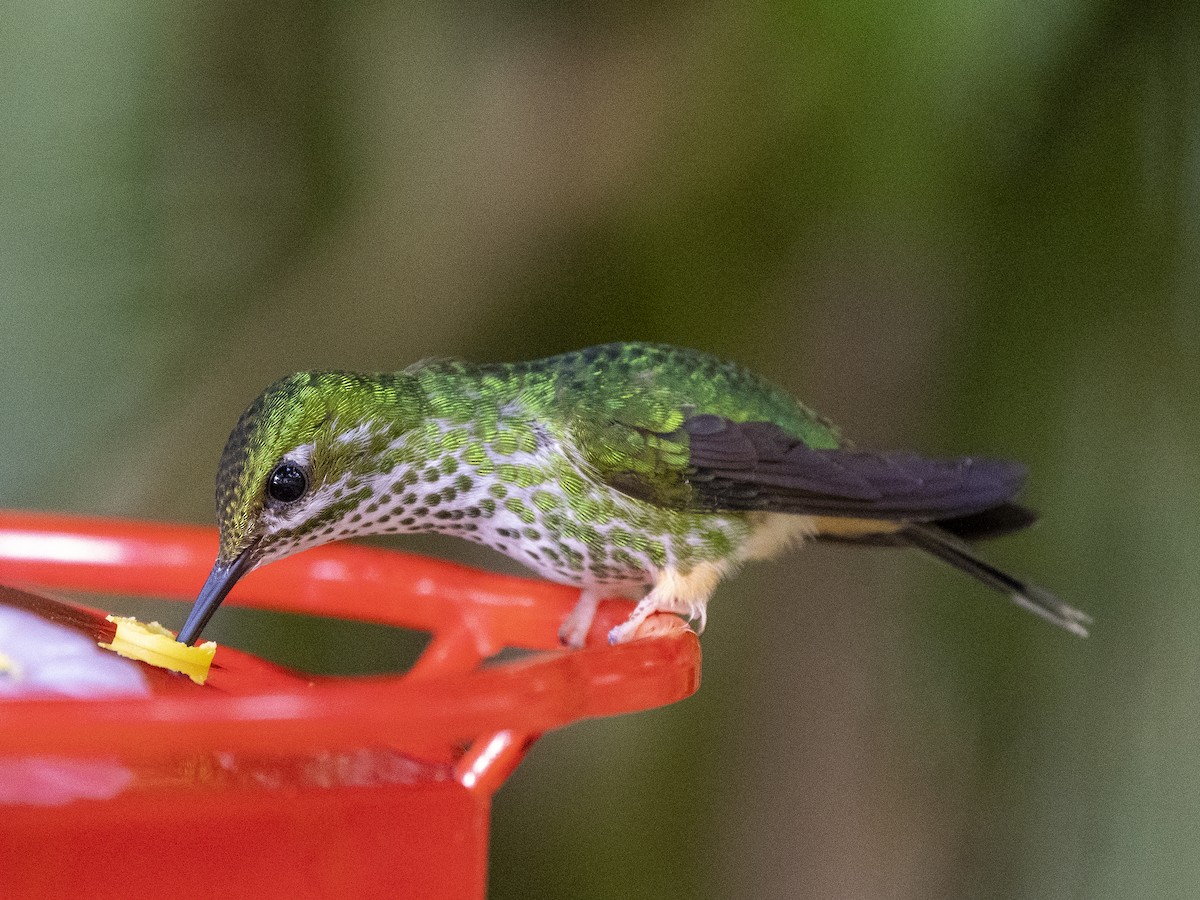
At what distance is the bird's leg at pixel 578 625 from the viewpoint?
3.82 ft

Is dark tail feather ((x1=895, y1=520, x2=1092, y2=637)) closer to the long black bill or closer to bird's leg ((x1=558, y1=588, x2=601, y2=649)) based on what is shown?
bird's leg ((x1=558, y1=588, x2=601, y2=649))

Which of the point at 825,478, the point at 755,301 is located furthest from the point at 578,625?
the point at 755,301

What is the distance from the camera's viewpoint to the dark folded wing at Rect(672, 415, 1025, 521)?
121 centimetres

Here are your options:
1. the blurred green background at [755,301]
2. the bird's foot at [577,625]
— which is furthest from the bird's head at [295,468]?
the blurred green background at [755,301]

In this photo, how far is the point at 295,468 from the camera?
3.60 ft

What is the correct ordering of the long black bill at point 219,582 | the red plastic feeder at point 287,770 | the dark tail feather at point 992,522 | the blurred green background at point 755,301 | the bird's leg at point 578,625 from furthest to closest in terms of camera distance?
the blurred green background at point 755,301 → the dark tail feather at point 992,522 → the bird's leg at point 578,625 → the long black bill at point 219,582 → the red plastic feeder at point 287,770

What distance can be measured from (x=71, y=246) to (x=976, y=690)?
69.2 inches

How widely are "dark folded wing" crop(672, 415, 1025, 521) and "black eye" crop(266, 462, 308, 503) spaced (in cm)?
40

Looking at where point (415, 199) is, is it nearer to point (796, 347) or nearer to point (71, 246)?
point (71, 246)

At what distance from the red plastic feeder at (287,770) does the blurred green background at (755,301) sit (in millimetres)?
1154

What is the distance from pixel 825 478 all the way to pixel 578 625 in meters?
0.29

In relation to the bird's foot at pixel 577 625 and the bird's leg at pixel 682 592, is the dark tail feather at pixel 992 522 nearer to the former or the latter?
the bird's leg at pixel 682 592

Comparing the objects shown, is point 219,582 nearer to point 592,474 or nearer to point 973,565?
point 592,474

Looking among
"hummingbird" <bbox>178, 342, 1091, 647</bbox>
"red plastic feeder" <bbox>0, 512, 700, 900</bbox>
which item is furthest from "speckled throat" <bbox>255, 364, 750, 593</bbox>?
"red plastic feeder" <bbox>0, 512, 700, 900</bbox>
